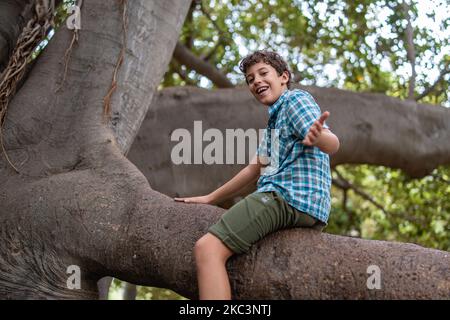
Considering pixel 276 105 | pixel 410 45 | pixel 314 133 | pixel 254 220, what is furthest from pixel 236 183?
pixel 410 45

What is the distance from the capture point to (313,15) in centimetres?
493

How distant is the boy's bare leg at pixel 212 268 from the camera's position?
1.75 m

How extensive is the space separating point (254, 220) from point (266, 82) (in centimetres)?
53

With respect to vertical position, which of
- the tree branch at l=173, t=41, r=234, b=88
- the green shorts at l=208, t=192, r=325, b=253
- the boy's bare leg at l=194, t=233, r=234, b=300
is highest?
the tree branch at l=173, t=41, r=234, b=88

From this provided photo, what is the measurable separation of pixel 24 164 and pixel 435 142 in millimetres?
2845

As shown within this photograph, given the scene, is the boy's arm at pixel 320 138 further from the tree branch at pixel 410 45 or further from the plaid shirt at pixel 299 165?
the tree branch at pixel 410 45

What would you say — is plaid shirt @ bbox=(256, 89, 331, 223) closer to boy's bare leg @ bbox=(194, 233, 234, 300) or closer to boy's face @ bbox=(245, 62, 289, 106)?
boy's face @ bbox=(245, 62, 289, 106)

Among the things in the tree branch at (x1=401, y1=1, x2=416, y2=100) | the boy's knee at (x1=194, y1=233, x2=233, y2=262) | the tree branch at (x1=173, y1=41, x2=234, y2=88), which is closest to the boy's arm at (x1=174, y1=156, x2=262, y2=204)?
the boy's knee at (x1=194, y1=233, x2=233, y2=262)

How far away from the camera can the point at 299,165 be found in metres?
1.92

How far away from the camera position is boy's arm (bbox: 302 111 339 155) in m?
1.74

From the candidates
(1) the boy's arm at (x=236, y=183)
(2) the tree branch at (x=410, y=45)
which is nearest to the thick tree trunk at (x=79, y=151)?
(1) the boy's arm at (x=236, y=183)

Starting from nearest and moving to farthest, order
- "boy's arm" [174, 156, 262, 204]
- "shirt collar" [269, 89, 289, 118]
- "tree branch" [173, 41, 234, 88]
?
"shirt collar" [269, 89, 289, 118]
"boy's arm" [174, 156, 262, 204]
"tree branch" [173, 41, 234, 88]

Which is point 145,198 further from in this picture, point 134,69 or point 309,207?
point 134,69

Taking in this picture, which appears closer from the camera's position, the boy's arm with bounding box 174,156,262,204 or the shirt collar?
the shirt collar
